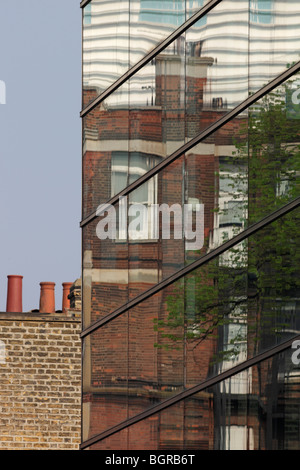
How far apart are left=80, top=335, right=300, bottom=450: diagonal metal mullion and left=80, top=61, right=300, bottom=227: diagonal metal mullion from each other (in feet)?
7.03

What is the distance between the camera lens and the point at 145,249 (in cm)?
959

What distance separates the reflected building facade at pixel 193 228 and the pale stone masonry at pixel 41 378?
9604 mm

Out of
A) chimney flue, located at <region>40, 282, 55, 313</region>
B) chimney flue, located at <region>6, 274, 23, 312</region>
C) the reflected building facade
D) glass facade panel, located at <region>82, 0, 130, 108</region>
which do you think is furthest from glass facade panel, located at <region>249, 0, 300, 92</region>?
chimney flue, located at <region>6, 274, 23, 312</region>

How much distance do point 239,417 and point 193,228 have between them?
197 centimetres

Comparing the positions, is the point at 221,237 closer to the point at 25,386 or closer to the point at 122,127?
the point at 122,127

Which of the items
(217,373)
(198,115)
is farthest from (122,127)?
(217,373)

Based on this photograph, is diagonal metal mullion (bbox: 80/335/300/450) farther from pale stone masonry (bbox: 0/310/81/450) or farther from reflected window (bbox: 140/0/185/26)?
pale stone masonry (bbox: 0/310/81/450)

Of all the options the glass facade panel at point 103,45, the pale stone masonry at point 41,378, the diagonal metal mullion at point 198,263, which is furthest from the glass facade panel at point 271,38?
the pale stone masonry at point 41,378

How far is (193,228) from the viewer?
30.9 feet

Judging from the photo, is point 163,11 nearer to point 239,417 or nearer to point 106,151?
point 106,151

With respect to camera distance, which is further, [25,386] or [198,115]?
[25,386]

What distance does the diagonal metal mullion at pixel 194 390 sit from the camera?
890 cm

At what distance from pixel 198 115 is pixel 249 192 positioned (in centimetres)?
102

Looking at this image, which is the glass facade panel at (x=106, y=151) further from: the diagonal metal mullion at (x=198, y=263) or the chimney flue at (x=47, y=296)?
the chimney flue at (x=47, y=296)
